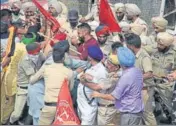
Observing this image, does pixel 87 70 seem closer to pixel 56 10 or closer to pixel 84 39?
pixel 84 39

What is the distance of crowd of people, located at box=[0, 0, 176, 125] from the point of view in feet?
23.6

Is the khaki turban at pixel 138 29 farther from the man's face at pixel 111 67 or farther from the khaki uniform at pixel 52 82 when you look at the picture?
the khaki uniform at pixel 52 82

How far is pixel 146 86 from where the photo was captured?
324 inches

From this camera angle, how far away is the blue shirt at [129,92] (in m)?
6.94

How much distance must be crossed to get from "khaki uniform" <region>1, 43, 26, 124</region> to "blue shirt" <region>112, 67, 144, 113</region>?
210cm

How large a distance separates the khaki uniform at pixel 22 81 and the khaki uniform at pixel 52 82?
0.67 metres

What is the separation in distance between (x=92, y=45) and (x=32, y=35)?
4.97 ft

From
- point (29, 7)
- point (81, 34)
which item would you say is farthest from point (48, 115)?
point (29, 7)

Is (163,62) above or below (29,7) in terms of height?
below

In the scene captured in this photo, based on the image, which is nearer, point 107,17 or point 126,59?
point 126,59

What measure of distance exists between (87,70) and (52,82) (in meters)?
0.48

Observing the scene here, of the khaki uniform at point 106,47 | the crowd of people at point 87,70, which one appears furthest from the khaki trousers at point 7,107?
the khaki uniform at point 106,47

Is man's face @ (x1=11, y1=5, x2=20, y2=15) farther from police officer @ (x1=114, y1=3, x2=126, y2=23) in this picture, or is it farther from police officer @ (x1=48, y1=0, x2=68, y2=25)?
police officer @ (x1=114, y1=3, x2=126, y2=23)

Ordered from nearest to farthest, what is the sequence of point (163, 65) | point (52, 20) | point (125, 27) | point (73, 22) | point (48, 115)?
1. point (48, 115)
2. point (163, 65)
3. point (52, 20)
4. point (125, 27)
5. point (73, 22)
